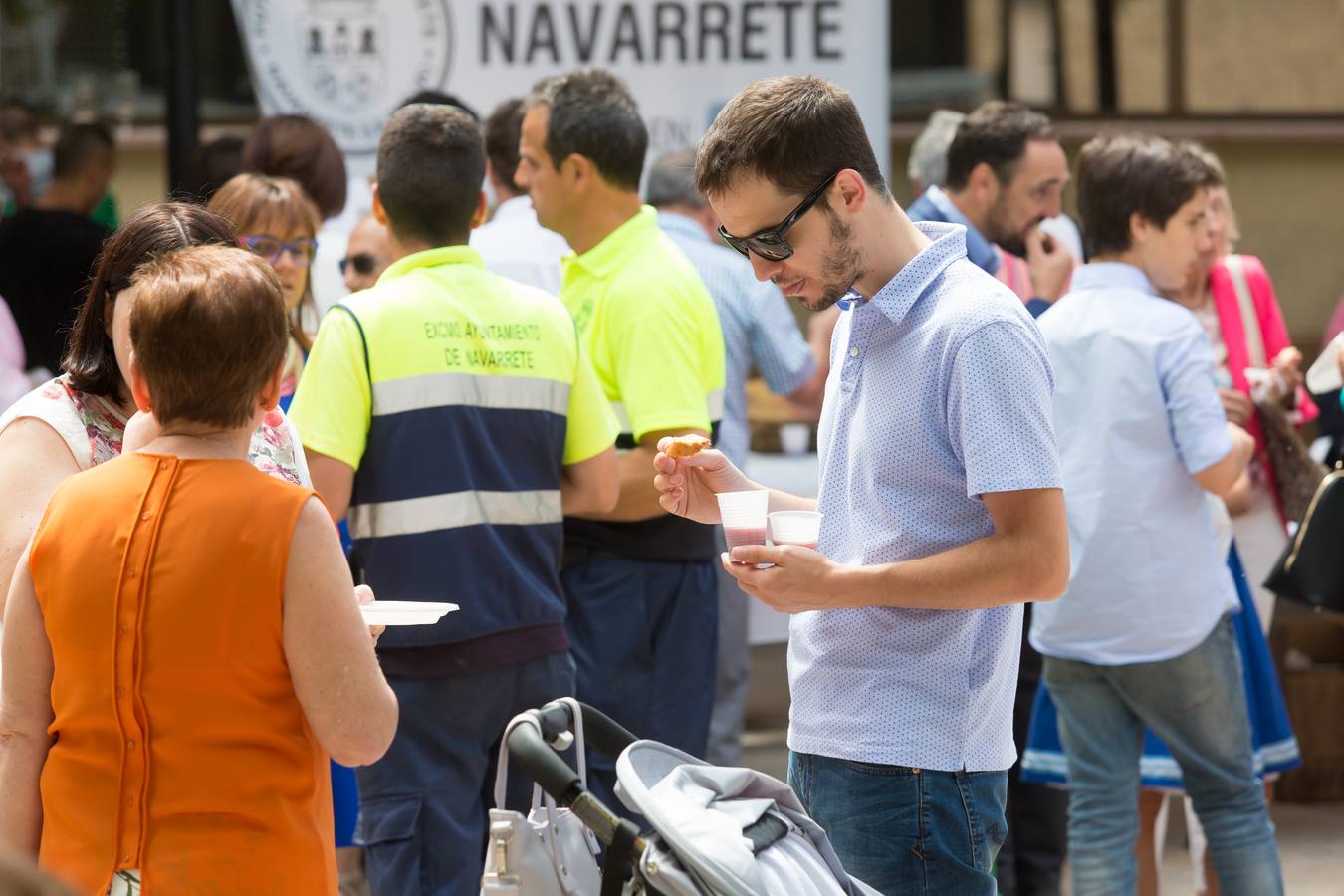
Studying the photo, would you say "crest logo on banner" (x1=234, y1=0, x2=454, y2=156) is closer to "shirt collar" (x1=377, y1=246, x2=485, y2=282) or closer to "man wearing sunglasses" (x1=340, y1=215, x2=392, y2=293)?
"man wearing sunglasses" (x1=340, y1=215, x2=392, y2=293)

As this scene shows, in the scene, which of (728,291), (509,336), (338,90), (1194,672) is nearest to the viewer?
(509,336)

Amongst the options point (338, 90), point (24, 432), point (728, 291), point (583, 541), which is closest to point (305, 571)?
point (24, 432)

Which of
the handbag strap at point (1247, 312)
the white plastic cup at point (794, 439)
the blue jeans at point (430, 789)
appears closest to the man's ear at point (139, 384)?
the blue jeans at point (430, 789)

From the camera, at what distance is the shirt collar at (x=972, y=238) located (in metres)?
5.11

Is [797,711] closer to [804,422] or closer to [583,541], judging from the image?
[583,541]

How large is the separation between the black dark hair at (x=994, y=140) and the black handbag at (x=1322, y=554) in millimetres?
1392

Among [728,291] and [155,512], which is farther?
[728,291]

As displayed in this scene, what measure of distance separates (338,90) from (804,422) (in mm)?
2203

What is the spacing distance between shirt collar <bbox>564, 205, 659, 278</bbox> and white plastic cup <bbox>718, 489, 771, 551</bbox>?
6.07ft

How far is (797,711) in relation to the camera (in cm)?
272

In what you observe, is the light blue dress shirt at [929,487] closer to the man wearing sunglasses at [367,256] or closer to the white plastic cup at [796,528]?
the white plastic cup at [796,528]

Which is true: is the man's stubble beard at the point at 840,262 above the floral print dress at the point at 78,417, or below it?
above

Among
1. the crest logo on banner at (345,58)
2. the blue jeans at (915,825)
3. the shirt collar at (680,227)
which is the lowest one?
the blue jeans at (915,825)

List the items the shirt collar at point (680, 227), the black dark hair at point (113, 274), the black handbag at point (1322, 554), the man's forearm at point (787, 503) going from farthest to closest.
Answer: the shirt collar at point (680, 227) → the black handbag at point (1322, 554) → the man's forearm at point (787, 503) → the black dark hair at point (113, 274)
